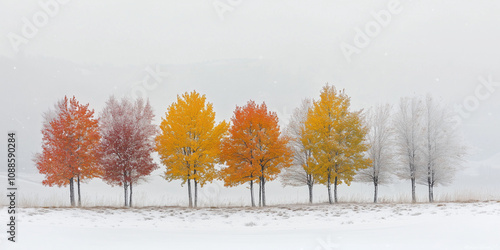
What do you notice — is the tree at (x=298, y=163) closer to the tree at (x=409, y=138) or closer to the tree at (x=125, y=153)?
the tree at (x=409, y=138)

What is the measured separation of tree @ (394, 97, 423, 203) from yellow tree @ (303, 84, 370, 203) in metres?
3.23

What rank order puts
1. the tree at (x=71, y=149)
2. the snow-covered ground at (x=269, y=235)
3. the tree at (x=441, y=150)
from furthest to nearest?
the tree at (x=441, y=150) → the tree at (x=71, y=149) → the snow-covered ground at (x=269, y=235)

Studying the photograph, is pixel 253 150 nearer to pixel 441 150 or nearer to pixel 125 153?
pixel 125 153

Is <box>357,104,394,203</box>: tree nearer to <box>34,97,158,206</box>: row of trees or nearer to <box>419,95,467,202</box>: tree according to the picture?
<box>419,95,467,202</box>: tree

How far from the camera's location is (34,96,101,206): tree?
29.4 metres

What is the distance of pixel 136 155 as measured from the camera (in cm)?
3064

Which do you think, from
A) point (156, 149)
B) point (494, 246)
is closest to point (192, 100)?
point (156, 149)

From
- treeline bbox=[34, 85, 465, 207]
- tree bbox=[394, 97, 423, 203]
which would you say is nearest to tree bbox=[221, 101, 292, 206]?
treeline bbox=[34, 85, 465, 207]

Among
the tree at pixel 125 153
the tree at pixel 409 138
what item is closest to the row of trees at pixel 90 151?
the tree at pixel 125 153

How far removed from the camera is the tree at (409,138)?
32156 millimetres

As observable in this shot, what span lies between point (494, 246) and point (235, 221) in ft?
42.8

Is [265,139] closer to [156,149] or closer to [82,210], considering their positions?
[156,149]

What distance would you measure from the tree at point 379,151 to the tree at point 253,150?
6.58m

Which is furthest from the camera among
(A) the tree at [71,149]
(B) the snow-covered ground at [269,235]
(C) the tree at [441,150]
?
(C) the tree at [441,150]
